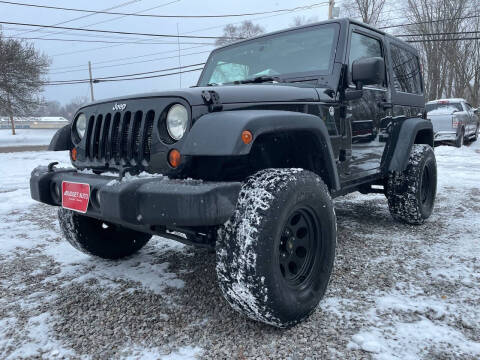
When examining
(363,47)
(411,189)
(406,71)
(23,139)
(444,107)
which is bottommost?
(23,139)

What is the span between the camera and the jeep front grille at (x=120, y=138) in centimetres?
216

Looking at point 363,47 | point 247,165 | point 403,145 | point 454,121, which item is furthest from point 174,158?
point 454,121

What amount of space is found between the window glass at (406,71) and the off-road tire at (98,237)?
121 inches

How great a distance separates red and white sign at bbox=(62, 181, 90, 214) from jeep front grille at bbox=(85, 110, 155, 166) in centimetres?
27

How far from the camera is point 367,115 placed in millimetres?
3379

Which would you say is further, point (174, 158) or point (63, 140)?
point (63, 140)

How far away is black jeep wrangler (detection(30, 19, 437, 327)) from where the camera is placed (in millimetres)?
1841

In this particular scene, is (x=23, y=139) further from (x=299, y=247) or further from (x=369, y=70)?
(x=299, y=247)

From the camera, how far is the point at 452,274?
2.84m

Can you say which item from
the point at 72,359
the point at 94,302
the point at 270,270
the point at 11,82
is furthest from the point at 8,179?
the point at 11,82

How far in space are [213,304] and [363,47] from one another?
8.36 ft

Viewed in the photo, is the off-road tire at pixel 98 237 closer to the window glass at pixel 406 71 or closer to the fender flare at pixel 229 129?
the fender flare at pixel 229 129

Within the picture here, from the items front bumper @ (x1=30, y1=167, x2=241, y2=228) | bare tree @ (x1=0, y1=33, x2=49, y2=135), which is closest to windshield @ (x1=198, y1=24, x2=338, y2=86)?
front bumper @ (x1=30, y1=167, x2=241, y2=228)

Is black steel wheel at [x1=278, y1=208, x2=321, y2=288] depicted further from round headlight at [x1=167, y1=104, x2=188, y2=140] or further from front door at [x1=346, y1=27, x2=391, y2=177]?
front door at [x1=346, y1=27, x2=391, y2=177]
